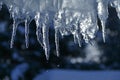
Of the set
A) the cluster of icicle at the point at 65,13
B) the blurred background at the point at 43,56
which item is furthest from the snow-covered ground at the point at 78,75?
the cluster of icicle at the point at 65,13

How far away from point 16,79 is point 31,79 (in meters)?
0.74

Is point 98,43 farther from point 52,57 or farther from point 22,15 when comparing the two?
point 22,15

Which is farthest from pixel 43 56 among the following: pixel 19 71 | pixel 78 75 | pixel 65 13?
pixel 65 13

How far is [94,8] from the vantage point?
3.32ft

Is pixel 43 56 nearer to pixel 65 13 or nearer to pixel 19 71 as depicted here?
pixel 19 71

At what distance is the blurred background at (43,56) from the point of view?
11023 millimetres

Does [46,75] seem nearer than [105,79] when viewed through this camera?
No

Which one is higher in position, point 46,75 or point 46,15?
point 46,15

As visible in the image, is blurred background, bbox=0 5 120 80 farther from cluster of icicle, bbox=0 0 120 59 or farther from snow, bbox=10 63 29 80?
cluster of icicle, bbox=0 0 120 59

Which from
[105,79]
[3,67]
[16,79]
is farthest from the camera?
[105,79]

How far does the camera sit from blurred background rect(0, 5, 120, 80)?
36.2 ft

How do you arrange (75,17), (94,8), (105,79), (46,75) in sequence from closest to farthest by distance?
(94,8)
(75,17)
(105,79)
(46,75)

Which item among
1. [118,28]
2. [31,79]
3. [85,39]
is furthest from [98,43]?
[85,39]

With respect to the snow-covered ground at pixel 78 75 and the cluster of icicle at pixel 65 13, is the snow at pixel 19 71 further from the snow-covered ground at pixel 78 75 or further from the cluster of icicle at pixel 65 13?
the cluster of icicle at pixel 65 13
